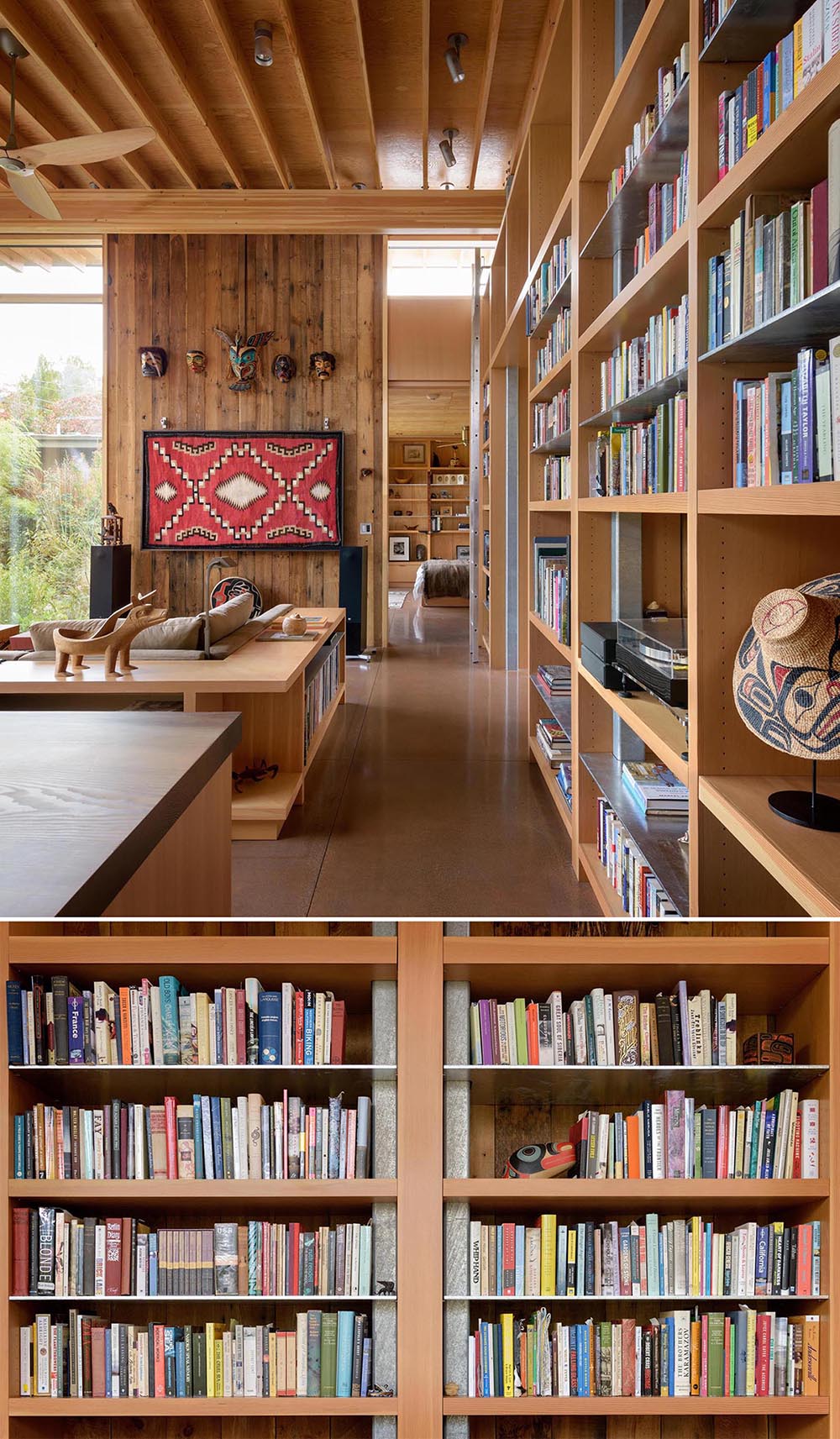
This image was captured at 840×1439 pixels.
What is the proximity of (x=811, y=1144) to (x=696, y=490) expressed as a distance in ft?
4.68

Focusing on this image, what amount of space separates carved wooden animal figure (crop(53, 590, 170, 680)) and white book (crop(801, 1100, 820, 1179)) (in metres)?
2.39

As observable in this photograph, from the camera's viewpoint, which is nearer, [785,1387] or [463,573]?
[785,1387]

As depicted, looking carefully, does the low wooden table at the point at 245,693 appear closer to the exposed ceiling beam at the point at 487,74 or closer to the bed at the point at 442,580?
the exposed ceiling beam at the point at 487,74

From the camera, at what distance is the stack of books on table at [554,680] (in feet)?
16.3

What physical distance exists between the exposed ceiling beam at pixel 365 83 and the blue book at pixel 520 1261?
19.5 feet

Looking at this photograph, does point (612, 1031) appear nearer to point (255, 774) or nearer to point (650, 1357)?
point (650, 1357)

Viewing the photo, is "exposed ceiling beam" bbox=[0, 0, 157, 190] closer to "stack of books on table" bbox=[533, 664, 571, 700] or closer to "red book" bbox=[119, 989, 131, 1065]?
"stack of books on table" bbox=[533, 664, 571, 700]

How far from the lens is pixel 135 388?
10164 millimetres

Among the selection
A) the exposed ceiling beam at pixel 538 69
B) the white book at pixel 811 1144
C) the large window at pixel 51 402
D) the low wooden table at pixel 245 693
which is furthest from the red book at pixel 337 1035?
the large window at pixel 51 402

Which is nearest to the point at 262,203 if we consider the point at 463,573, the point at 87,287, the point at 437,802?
the point at 87,287

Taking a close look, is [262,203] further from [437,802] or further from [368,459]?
[437,802]

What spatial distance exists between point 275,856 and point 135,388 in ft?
24.6

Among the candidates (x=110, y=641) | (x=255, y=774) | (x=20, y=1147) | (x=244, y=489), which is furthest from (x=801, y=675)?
(x=244, y=489)

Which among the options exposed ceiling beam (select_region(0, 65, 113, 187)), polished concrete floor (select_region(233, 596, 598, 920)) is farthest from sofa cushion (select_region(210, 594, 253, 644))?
exposed ceiling beam (select_region(0, 65, 113, 187))
